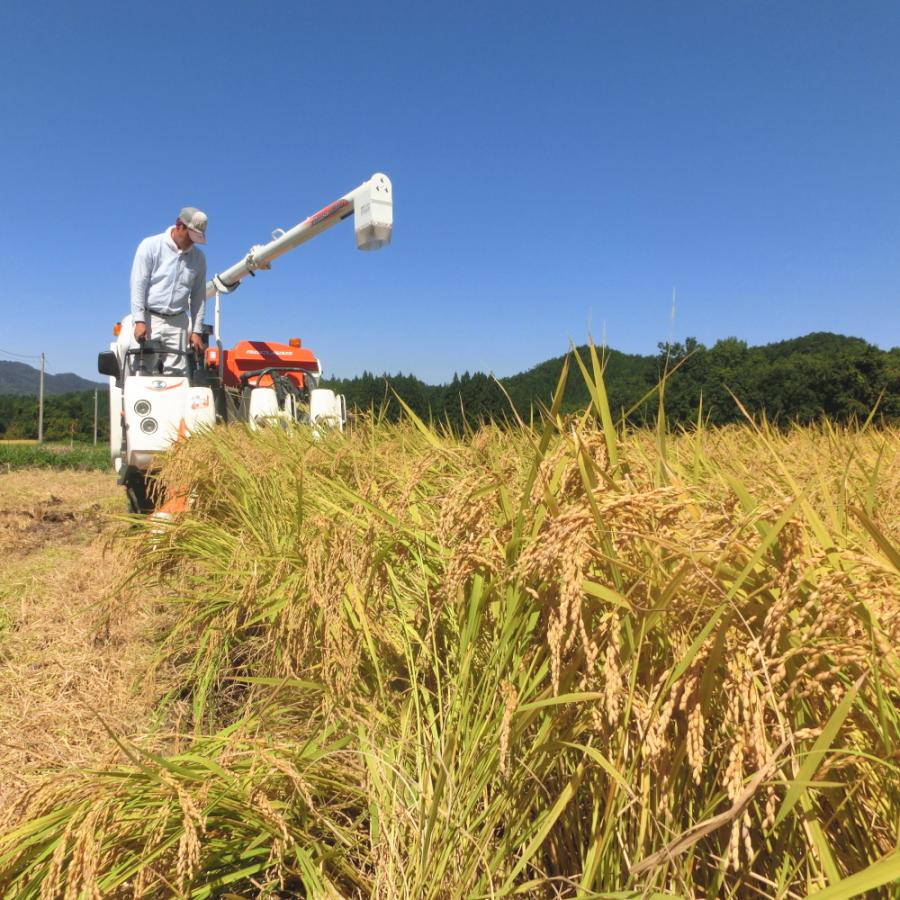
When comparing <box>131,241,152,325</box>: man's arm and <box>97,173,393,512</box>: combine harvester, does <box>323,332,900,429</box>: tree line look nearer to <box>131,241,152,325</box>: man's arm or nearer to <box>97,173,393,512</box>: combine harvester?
<box>97,173,393,512</box>: combine harvester

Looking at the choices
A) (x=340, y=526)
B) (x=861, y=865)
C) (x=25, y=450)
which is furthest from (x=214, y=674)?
(x=25, y=450)

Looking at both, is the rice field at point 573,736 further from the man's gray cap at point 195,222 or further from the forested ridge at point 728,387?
the forested ridge at point 728,387

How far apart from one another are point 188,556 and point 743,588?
7.98 feet

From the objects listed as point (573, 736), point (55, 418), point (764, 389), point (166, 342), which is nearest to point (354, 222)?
point (166, 342)

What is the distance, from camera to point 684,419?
10.3 metres

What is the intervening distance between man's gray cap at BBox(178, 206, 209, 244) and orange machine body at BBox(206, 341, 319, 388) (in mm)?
1317

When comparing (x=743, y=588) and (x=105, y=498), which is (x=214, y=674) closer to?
(x=743, y=588)

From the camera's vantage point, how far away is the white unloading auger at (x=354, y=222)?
17.6ft

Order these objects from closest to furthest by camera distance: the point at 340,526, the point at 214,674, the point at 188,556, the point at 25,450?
the point at 340,526, the point at 214,674, the point at 188,556, the point at 25,450

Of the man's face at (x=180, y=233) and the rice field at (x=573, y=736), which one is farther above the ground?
the man's face at (x=180, y=233)

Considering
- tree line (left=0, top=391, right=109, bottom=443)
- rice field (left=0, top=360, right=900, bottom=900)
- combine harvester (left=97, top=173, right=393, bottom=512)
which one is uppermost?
tree line (left=0, top=391, right=109, bottom=443)

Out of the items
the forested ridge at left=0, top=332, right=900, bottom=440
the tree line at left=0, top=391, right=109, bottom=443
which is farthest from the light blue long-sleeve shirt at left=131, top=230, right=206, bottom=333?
the tree line at left=0, top=391, right=109, bottom=443

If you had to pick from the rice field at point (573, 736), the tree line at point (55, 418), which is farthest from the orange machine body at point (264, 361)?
the tree line at point (55, 418)

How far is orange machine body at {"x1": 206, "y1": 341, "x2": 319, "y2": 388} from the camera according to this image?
600cm
